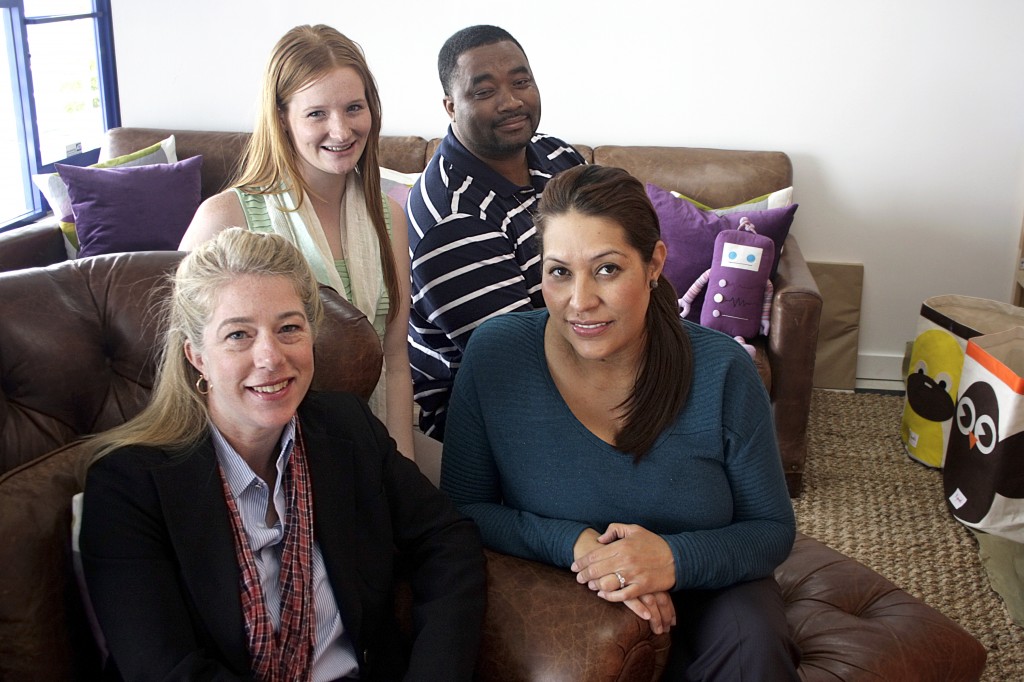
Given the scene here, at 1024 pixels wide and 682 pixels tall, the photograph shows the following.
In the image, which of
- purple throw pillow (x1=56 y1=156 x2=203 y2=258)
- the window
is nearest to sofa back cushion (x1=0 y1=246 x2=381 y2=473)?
purple throw pillow (x1=56 y1=156 x2=203 y2=258)

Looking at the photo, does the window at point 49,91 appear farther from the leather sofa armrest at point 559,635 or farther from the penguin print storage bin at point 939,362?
the penguin print storage bin at point 939,362

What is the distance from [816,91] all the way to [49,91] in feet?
10.3

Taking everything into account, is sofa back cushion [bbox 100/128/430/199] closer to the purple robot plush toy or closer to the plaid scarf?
the purple robot plush toy

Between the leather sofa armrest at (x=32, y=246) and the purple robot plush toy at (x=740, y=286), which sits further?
the leather sofa armrest at (x=32, y=246)

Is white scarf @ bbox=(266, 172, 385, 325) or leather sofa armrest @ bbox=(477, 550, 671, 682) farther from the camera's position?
white scarf @ bbox=(266, 172, 385, 325)

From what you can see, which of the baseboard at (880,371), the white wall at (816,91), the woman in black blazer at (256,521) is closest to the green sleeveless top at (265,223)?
the woman in black blazer at (256,521)

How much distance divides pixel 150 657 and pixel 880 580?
1.32 m

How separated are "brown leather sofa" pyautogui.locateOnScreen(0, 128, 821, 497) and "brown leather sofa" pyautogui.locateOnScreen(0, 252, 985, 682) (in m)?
1.38

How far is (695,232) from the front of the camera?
3459 mm

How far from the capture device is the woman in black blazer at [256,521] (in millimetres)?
1363

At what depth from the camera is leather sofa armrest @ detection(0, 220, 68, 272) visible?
11.2ft

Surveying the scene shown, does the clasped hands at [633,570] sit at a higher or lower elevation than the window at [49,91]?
lower

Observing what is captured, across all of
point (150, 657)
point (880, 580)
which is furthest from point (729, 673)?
point (150, 657)

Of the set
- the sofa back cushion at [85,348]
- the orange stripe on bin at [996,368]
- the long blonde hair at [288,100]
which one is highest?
the long blonde hair at [288,100]
